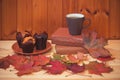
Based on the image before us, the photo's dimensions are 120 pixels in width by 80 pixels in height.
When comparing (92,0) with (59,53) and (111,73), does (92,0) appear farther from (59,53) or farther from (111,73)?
(111,73)

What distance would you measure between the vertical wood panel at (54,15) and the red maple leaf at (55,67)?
34cm

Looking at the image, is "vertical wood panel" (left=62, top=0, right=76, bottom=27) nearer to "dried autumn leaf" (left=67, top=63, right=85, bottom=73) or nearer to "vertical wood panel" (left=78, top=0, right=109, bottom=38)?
"vertical wood panel" (left=78, top=0, right=109, bottom=38)

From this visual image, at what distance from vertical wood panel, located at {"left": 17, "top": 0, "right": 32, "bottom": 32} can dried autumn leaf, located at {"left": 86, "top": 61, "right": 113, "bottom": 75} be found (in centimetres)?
46

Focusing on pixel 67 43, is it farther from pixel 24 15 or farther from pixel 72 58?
pixel 24 15

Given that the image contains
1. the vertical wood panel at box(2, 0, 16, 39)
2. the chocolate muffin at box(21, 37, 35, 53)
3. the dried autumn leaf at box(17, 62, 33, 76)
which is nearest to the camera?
the dried autumn leaf at box(17, 62, 33, 76)

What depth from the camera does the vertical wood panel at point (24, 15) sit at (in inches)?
50.1

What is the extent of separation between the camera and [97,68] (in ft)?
3.10

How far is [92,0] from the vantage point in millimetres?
1273

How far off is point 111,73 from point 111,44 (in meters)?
0.34

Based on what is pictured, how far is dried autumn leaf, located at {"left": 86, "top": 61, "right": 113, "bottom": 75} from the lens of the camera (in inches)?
36.2

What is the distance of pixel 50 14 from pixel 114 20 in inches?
13.2

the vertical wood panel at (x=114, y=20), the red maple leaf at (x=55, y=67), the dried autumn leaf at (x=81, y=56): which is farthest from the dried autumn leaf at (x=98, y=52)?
the vertical wood panel at (x=114, y=20)

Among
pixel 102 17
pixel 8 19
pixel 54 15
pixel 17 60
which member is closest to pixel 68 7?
pixel 54 15

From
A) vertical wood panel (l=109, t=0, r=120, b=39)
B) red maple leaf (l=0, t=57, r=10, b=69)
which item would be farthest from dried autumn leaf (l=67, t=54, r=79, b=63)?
vertical wood panel (l=109, t=0, r=120, b=39)
